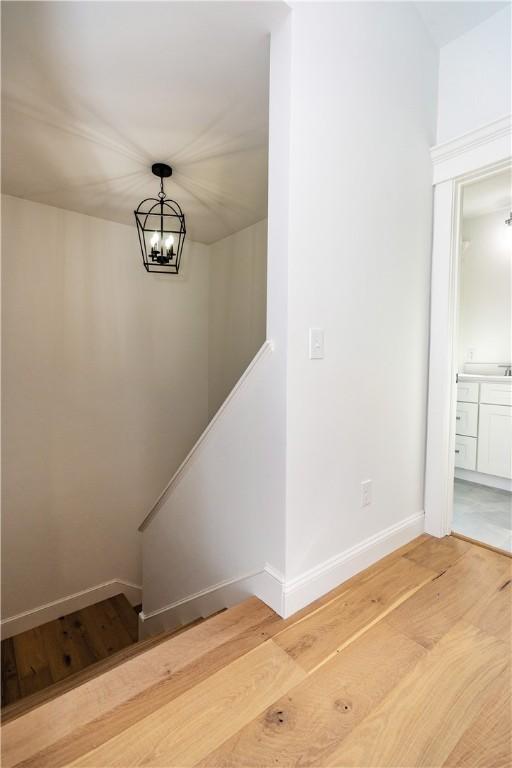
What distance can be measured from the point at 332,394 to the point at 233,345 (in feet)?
7.16

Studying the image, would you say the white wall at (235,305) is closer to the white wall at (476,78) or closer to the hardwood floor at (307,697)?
the white wall at (476,78)

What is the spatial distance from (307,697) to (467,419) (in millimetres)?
2995

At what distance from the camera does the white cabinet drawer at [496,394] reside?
306 centimetres

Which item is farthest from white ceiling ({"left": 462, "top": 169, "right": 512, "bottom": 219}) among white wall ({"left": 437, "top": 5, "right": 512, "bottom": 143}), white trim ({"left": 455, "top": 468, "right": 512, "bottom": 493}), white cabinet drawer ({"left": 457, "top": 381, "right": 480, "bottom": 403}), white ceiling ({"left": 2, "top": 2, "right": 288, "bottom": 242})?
white trim ({"left": 455, "top": 468, "right": 512, "bottom": 493})

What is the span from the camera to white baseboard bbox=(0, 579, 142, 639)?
2961mm

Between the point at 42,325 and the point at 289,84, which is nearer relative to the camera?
the point at 289,84

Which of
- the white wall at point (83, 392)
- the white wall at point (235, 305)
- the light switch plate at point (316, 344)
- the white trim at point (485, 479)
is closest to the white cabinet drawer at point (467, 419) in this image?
the white trim at point (485, 479)

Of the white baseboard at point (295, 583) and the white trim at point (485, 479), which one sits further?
the white trim at point (485, 479)

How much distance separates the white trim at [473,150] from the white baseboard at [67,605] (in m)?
4.12

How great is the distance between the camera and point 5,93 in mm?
1716

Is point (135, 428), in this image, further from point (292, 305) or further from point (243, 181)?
point (292, 305)

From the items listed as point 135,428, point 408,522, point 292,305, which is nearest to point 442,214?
point 292,305

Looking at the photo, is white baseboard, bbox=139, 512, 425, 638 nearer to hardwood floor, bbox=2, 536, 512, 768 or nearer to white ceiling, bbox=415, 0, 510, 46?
hardwood floor, bbox=2, 536, 512, 768

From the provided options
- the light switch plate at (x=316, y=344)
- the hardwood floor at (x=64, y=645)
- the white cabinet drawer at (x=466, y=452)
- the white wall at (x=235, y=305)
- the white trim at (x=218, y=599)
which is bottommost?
the hardwood floor at (x=64, y=645)
